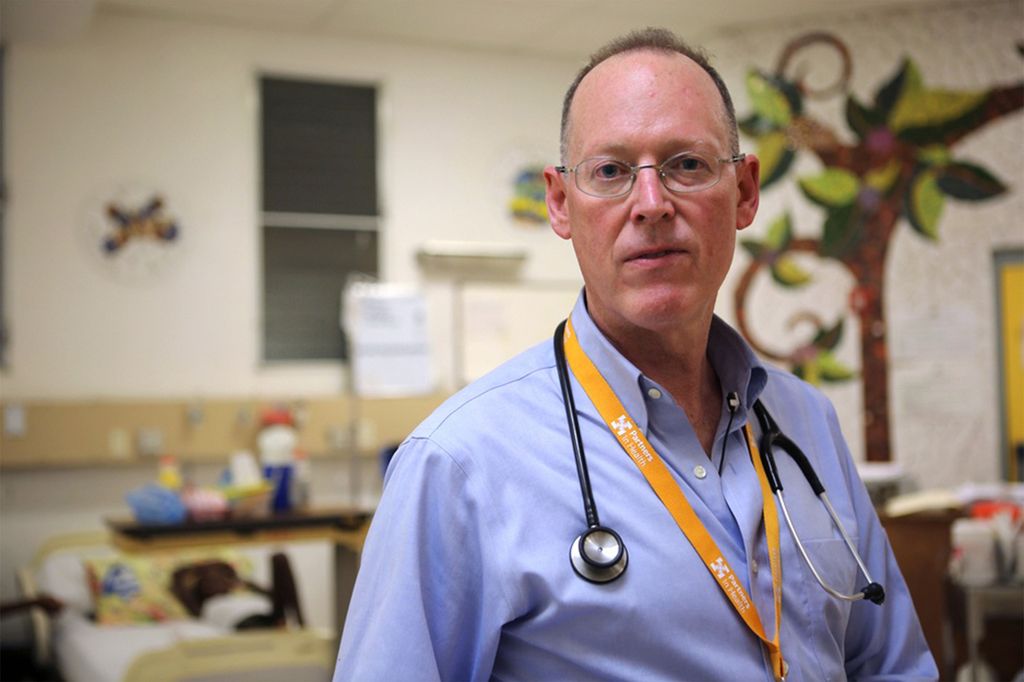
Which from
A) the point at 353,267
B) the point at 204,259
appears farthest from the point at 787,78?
the point at 204,259

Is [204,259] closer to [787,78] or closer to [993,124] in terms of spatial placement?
[787,78]

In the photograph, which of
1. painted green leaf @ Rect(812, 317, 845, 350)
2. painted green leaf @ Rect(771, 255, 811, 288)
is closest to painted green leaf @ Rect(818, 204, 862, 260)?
painted green leaf @ Rect(771, 255, 811, 288)

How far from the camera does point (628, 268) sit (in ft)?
4.20

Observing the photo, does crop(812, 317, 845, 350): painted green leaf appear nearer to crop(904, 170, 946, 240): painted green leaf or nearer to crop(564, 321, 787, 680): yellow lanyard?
crop(904, 170, 946, 240): painted green leaf

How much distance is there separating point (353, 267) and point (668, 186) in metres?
5.54

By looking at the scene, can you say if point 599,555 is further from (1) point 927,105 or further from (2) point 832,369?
(1) point 927,105

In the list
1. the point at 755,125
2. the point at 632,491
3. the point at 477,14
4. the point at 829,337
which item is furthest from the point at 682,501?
the point at 477,14

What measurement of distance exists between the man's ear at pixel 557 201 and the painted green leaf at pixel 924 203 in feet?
17.1

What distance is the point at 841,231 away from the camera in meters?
6.23

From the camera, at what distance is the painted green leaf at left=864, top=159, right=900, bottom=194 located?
243 inches

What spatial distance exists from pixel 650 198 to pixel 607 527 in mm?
356

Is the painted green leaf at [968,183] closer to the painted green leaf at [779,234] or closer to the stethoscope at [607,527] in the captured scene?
the painted green leaf at [779,234]

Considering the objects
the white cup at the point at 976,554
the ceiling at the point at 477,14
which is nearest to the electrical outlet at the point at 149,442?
the ceiling at the point at 477,14

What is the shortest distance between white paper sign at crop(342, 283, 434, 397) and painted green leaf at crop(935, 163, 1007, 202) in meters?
2.98
